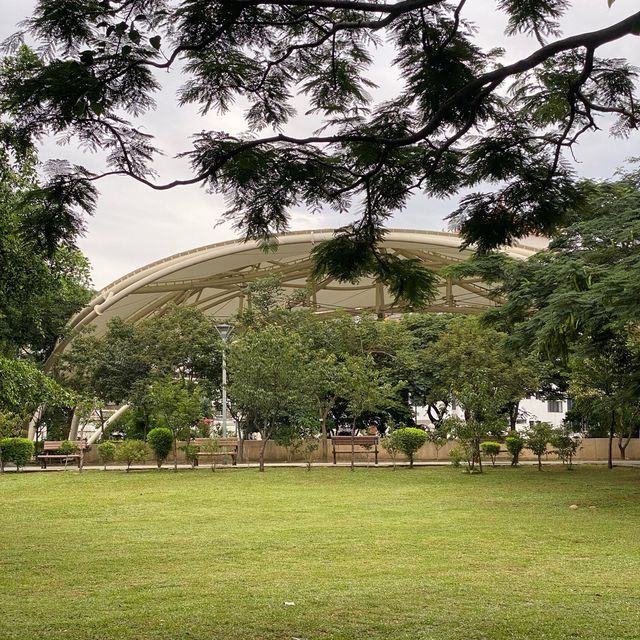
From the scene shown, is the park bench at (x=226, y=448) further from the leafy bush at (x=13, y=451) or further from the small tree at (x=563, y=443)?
the small tree at (x=563, y=443)

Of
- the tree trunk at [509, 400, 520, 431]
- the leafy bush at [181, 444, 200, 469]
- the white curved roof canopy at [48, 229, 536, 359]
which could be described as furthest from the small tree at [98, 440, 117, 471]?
the tree trunk at [509, 400, 520, 431]

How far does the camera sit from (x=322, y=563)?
27.0ft

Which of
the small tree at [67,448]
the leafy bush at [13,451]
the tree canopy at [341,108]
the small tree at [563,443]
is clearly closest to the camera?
the tree canopy at [341,108]

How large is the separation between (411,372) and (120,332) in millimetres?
11835

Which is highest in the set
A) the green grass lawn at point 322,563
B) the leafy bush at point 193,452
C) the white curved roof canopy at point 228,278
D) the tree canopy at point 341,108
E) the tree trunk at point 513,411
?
the white curved roof canopy at point 228,278

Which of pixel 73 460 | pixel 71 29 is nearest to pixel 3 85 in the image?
pixel 71 29

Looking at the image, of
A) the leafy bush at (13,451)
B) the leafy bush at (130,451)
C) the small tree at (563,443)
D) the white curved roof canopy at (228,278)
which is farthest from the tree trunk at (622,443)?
the leafy bush at (13,451)

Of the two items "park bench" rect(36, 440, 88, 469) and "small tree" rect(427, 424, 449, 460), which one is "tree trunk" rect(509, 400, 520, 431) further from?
"park bench" rect(36, 440, 88, 469)

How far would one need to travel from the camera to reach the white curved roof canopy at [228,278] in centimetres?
3206

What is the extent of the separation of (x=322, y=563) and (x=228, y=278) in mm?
28914

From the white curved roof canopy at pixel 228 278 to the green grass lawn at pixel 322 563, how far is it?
16.5m

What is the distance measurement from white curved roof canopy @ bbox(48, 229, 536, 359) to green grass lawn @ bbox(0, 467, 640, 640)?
16503 millimetres

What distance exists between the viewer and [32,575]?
773cm

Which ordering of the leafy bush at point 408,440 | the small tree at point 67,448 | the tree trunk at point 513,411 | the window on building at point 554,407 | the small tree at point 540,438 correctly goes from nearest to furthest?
the small tree at point 540,438 < the leafy bush at point 408,440 < the small tree at point 67,448 < the tree trunk at point 513,411 < the window on building at point 554,407
